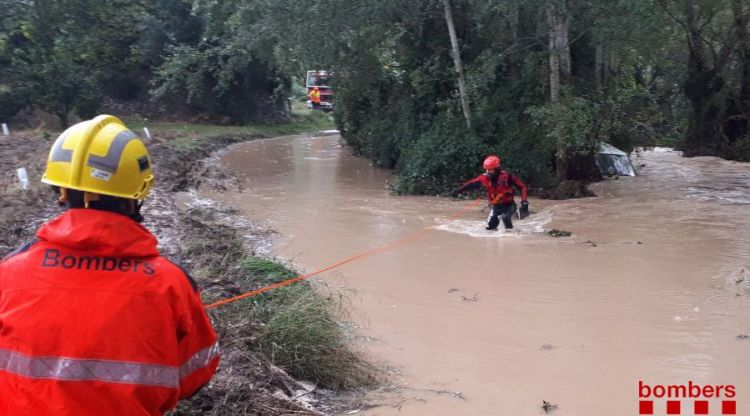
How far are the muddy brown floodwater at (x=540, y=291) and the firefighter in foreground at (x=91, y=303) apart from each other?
3237mm

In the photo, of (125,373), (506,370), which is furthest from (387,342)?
(125,373)

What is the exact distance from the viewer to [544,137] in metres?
15.8

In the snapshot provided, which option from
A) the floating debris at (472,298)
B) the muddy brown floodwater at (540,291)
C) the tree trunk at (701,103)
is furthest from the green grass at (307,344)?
the tree trunk at (701,103)

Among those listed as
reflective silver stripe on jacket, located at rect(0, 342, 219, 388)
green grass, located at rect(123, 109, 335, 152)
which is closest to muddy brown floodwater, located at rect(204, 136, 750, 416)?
reflective silver stripe on jacket, located at rect(0, 342, 219, 388)

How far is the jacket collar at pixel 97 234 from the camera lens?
2.10 m

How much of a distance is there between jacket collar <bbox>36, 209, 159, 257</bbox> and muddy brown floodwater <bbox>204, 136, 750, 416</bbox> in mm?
3341

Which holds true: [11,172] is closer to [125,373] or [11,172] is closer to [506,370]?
[506,370]

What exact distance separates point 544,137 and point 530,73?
4.91ft

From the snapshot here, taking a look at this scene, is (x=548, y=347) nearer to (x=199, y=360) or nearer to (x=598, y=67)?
(x=199, y=360)

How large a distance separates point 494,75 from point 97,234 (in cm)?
1463

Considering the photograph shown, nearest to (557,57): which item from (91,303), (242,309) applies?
(242,309)

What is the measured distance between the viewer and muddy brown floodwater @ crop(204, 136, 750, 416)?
5977mm

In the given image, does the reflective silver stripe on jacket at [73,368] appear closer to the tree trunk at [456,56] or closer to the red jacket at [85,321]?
the red jacket at [85,321]

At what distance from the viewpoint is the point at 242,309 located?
6.23 metres
